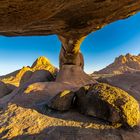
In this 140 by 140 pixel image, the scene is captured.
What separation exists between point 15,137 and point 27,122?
3.58 feet

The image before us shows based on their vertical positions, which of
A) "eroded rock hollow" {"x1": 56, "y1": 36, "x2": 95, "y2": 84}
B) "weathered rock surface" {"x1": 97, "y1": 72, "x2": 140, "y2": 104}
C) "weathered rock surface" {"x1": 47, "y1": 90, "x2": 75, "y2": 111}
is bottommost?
"weathered rock surface" {"x1": 47, "y1": 90, "x2": 75, "y2": 111}

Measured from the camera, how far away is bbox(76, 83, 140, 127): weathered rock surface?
9625 mm

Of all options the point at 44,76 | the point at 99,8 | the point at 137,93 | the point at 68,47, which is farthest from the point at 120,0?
the point at 68,47

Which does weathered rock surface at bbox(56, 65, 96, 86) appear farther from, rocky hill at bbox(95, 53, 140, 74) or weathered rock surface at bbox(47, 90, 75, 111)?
rocky hill at bbox(95, 53, 140, 74)

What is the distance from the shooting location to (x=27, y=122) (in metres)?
10.2

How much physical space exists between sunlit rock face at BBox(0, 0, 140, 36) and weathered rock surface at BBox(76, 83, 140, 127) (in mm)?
3553

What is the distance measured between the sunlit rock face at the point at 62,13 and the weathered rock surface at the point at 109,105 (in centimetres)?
355

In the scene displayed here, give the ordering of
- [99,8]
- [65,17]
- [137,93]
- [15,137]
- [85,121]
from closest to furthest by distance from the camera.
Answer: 1. [15,137]
2. [85,121]
3. [99,8]
4. [65,17]
5. [137,93]

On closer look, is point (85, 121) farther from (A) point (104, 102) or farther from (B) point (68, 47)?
(B) point (68, 47)

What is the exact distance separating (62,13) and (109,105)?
4.74m

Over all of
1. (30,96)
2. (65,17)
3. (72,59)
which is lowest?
(30,96)

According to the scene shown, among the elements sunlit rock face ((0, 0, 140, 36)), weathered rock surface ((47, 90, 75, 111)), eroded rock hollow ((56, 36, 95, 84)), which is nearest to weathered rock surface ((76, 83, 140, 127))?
weathered rock surface ((47, 90, 75, 111))

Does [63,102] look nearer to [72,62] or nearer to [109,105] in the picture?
[109,105]

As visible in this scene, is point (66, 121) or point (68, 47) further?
point (68, 47)
